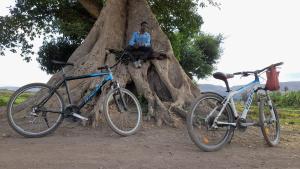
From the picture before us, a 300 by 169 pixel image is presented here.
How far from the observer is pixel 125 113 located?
693cm

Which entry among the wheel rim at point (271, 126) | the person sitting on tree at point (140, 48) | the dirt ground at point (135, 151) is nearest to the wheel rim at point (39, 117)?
the dirt ground at point (135, 151)

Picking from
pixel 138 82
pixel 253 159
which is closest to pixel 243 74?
pixel 253 159

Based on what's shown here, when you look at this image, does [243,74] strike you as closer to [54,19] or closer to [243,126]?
[243,126]

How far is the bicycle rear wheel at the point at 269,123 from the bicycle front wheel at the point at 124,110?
212 cm

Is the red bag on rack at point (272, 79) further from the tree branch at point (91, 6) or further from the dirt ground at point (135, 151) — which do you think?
the tree branch at point (91, 6)

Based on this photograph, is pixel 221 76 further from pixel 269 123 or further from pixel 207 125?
pixel 269 123

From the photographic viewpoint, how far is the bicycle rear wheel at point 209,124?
566 centimetres

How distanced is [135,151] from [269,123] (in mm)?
2506

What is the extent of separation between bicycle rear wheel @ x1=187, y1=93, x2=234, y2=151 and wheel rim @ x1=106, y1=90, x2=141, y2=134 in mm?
1330

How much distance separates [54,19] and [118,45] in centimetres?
988

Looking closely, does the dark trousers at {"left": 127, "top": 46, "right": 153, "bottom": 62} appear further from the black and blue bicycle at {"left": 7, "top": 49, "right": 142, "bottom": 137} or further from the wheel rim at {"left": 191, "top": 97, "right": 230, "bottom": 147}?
the wheel rim at {"left": 191, "top": 97, "right": 230, "bottom": 147}

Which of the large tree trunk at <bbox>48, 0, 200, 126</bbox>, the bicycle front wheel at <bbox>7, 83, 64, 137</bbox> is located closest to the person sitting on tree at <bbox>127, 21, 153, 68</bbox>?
the large tree trunk at <bbox>48, 0, 200, 126</bbox>

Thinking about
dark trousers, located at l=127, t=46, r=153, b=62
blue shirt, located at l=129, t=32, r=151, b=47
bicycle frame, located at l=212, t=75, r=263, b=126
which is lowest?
bicycle frame, located at l=212, t=75, r=263, b=126

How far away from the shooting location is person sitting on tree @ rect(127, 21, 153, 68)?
7.75m
